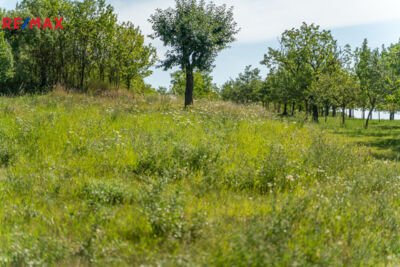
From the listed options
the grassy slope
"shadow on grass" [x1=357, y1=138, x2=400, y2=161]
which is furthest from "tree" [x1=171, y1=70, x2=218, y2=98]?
the grassy slope

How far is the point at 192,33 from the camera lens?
733 inches

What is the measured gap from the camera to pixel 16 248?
3447 mm

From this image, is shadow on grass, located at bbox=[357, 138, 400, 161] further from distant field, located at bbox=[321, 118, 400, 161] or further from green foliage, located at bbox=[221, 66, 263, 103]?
green foliage, located at bbox=[221, 66, 263, 103]

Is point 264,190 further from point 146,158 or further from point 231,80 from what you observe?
point 231,80

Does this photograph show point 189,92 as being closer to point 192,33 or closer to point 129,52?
point 192,33

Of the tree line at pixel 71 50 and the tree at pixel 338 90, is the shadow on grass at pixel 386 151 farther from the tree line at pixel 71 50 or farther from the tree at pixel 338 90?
the tree line at pixel 71 50

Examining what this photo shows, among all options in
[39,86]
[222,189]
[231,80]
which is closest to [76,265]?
[222,189]

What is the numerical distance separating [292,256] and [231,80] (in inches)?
2797

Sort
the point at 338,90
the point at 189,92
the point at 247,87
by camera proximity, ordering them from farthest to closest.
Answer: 1. the point at 247,87
2. the point at 338,90
3. the point at 189,92

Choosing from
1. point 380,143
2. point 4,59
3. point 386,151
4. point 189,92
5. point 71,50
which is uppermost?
point 71,50

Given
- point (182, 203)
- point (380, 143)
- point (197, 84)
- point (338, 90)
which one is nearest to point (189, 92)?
point (380, 143)

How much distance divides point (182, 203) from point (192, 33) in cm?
1637

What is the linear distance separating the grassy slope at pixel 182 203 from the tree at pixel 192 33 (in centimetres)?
1243

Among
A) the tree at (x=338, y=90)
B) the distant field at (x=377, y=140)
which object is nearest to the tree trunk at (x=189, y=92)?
the distant field at (x=377, y=140)
